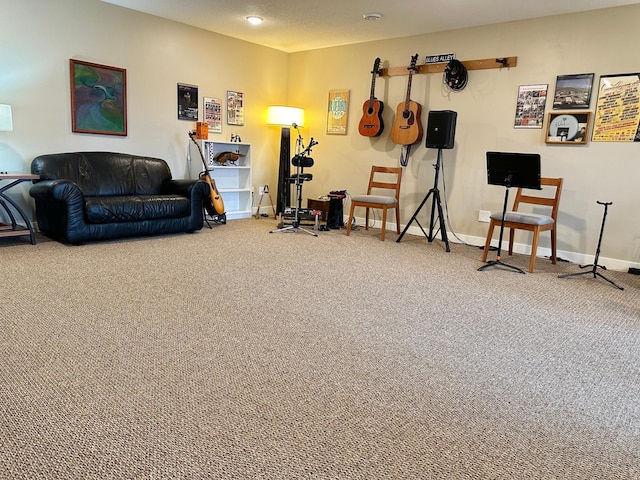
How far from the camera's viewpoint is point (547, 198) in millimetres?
4332

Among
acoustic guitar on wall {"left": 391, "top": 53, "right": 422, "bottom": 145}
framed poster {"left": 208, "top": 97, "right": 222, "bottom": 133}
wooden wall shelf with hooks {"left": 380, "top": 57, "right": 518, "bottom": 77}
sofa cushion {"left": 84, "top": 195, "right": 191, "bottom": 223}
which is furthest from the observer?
framed poster {"left": 208, "top": 97, "right": 222, "bottom": 133}

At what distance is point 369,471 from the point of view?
1364 mm

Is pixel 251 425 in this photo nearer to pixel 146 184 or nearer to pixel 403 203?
pixel 146 184

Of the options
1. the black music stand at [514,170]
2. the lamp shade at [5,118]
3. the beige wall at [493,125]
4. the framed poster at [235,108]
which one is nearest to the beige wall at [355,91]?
the beige wall at [493,125]

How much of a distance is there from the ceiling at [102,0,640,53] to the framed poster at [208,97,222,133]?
861 mm

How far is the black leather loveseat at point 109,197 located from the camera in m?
3.99

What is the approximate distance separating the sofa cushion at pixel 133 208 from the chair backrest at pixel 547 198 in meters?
3.41

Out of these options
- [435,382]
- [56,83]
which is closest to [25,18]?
[56,83]

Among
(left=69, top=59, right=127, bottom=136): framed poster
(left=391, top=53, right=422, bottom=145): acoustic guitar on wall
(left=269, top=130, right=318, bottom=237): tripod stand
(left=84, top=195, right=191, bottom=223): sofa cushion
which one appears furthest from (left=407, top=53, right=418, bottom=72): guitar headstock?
(left=69, top=59, right=127, bottom=136): framed poster

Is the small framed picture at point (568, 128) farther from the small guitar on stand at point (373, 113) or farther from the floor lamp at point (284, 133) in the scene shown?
the floor lamp at point (284, 133)

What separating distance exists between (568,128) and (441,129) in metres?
1.19

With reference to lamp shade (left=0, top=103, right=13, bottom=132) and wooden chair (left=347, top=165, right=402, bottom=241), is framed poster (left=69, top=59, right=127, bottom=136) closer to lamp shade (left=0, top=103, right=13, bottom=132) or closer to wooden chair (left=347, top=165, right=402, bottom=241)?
lamp shade (left=0, top=103, right=13, bottom=132)

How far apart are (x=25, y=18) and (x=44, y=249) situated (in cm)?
223

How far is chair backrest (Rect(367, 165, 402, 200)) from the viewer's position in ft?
17.3
